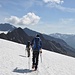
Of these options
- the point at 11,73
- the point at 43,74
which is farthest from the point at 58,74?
the point at 11,73

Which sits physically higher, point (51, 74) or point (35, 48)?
point (35, 48)

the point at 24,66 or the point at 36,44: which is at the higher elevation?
the point at 36,44

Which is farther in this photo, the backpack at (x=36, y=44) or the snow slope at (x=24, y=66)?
the backpack at (x=36, y=44)

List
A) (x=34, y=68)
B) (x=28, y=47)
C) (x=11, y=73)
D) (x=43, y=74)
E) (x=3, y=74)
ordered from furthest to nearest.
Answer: (x=28, y=47) → (x=34, y=68) → (x=43, y=74) → (x=11, y=73) → (x=3, y=74)

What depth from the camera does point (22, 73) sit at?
15555 mm

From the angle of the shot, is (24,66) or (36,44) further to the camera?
(24,66)

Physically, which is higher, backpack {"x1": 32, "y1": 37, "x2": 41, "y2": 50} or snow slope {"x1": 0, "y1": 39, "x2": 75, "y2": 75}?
backpack {"x1": 32, "y1": 37, "x2": 41, "y2": 50}

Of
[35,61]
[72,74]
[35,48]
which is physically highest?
[35,48]

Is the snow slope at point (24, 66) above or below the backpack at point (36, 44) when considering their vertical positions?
below

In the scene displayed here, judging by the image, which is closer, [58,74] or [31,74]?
[31,74]

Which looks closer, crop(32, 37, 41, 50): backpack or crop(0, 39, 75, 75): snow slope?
crop(0, 39, 75, 75): snow slope

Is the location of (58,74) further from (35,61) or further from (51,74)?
(35,61)

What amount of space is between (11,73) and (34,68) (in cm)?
347

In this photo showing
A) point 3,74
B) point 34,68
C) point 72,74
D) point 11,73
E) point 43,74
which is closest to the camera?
point 3,74
